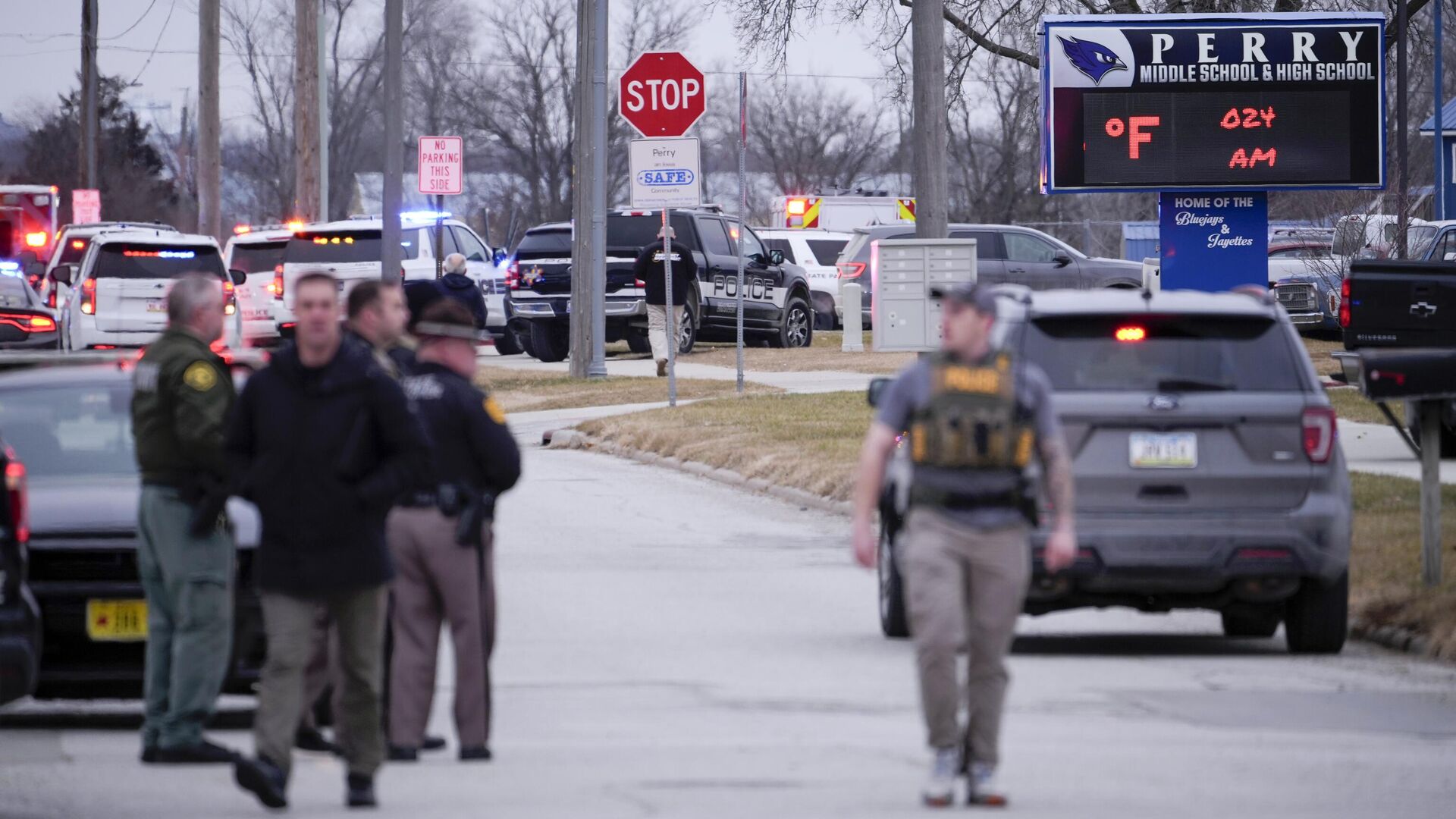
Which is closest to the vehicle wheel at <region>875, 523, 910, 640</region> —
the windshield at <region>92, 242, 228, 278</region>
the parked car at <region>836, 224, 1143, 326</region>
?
the windshield at <region>92, 242, 228, 278</region>

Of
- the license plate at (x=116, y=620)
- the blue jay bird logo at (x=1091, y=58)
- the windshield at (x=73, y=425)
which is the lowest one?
the license plate at (x=116, y=620)

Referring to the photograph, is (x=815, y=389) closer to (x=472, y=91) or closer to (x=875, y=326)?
(x=875, y=326)

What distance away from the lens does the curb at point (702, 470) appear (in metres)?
17.9

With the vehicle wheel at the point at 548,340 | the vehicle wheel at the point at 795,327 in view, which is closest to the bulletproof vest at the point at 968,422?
the vehicle wheel at the point at 548,340

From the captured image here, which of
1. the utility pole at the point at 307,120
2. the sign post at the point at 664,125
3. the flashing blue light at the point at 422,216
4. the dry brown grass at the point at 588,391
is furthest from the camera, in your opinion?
the utility pole at the point at 307,120

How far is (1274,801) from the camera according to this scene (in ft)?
25.2

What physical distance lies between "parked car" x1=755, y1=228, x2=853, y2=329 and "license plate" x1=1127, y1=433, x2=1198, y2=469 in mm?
34319

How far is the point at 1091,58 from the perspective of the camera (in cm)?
2350

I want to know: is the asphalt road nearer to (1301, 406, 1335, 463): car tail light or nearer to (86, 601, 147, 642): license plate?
(86, 601, 147, 642): license plate

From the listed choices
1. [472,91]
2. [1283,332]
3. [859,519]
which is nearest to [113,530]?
[859,519]

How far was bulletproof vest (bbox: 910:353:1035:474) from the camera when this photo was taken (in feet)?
24.9

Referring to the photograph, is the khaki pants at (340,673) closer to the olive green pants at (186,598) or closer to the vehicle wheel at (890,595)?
the olive green pants at (186,598)

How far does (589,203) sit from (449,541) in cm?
2153

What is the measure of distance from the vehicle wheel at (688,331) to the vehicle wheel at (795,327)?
227cm
